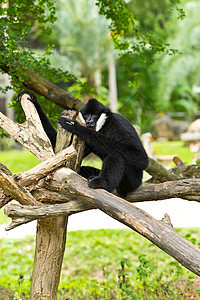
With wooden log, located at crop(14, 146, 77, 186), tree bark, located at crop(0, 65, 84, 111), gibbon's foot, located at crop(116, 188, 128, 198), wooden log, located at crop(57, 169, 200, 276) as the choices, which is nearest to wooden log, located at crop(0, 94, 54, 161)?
wooden log, located at crop(14, 146, 77, 186)

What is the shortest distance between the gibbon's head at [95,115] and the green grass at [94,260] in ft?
6.50

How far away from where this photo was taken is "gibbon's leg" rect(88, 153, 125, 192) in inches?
122

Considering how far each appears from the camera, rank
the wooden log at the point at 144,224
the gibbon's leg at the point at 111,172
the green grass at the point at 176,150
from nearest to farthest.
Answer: the wooden log at the point at 144,224, the gibbon's leg at the point at 111,172, the green grass at the point at 176,150

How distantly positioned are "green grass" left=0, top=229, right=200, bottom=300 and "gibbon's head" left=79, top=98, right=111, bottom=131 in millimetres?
1980

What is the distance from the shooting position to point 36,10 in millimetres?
4727

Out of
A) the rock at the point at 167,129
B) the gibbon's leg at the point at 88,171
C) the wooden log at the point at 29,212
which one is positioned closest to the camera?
the wooden log at the point at 29,212

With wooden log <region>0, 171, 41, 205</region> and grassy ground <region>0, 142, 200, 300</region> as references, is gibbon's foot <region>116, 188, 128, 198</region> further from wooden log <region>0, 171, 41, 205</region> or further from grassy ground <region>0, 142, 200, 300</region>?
grassy ground <region>0, 142, 200, 300</region>

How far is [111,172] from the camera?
320cm

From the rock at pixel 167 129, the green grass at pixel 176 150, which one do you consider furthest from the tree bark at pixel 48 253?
the rock at pixel 167 129

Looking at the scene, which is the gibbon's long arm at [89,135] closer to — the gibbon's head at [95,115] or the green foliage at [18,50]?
the gibbon's head at [95,115]

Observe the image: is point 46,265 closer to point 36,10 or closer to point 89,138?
point 89,138

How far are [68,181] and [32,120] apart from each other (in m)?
0.75

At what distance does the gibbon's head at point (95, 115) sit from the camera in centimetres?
346

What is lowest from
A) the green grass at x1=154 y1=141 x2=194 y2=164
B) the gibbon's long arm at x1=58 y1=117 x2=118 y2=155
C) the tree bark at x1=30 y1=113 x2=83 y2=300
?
the tree bark at x1=30 y1=113 x2=83 y2=300
